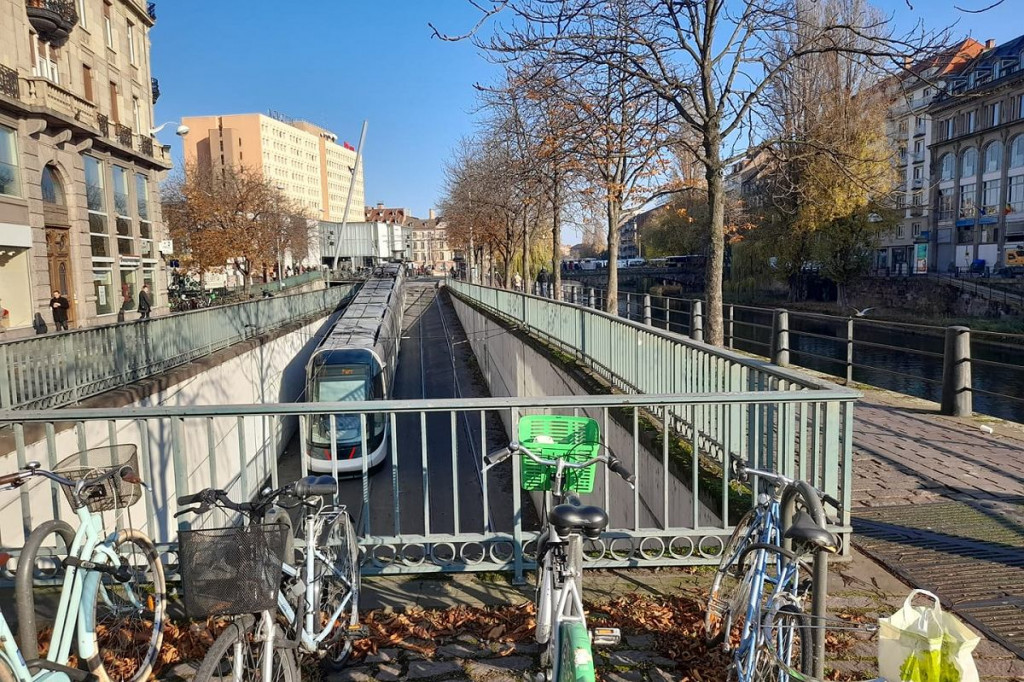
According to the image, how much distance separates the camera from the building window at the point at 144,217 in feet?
113

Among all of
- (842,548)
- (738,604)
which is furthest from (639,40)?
(738,604)

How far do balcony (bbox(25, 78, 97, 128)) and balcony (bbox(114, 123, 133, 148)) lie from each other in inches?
94.4

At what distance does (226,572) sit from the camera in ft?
8.71

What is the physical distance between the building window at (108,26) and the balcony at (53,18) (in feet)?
17.4

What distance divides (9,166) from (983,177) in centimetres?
6151

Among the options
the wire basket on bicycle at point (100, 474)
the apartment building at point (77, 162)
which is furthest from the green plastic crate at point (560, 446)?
the apartment building at point (77, 162)

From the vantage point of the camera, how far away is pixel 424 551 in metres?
4.41

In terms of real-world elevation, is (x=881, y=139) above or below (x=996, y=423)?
above

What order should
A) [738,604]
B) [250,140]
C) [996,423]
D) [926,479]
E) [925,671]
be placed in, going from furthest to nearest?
[250,140] < [996,423] < [926,479] < [738,604] < [925,671]

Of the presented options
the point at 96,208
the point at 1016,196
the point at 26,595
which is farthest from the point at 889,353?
the point at 26,595

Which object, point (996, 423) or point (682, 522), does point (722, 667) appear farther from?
point (996, 423)

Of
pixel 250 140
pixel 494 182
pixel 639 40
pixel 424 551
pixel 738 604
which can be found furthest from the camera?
pixel 250 140

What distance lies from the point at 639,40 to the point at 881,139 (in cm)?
2498

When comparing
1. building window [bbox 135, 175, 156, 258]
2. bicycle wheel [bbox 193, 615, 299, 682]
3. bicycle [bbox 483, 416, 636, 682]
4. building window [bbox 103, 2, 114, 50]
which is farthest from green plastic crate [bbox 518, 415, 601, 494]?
building window [bbox 103, 2, 114, 50]
